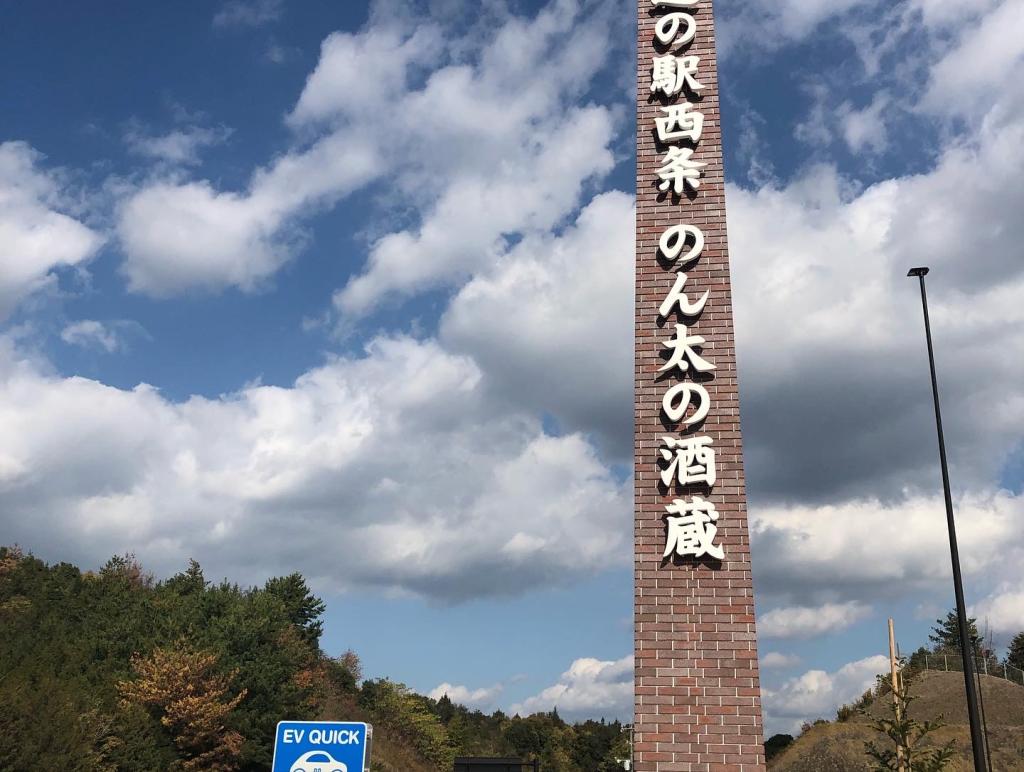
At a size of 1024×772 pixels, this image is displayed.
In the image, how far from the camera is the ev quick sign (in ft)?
29.3

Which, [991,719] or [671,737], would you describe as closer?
[671,737]

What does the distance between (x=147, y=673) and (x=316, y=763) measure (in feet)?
142

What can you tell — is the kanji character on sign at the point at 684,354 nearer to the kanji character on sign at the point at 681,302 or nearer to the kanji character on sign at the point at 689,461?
the kanji character on sign at the point at 681,302

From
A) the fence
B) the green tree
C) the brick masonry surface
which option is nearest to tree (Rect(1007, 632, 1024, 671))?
the fence

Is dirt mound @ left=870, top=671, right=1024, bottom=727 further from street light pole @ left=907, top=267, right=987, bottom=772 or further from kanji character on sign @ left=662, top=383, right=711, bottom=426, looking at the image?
kanji character on sign @ left=662, top=383, right=711, bottom=426

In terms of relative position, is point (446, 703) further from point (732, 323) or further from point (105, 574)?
point (732, 323)

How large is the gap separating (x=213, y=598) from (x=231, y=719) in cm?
1167

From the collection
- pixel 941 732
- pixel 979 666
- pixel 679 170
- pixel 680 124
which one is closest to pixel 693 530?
pixel 679 170

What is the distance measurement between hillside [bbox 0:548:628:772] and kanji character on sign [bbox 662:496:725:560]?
27181mm

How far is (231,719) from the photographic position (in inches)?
1944

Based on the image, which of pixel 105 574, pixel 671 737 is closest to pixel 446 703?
pixel 105 574

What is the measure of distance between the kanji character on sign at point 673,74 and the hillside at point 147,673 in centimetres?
2989

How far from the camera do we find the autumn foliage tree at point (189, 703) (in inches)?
1801

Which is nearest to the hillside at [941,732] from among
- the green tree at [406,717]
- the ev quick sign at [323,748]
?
the ev quick sign at [323,748]
